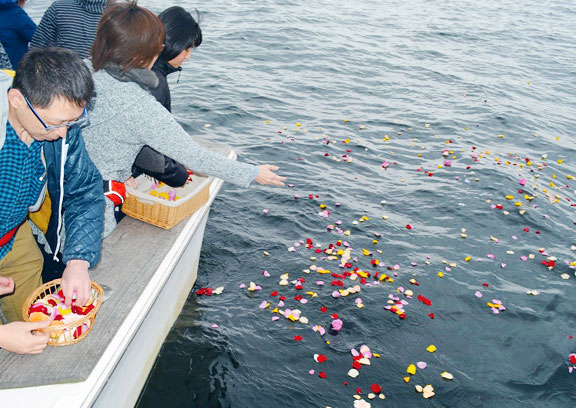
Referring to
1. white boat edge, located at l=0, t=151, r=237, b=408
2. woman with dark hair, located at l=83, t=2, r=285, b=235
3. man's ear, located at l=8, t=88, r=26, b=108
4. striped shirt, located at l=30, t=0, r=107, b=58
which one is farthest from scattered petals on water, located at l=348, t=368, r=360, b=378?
striped shirt, located at l=30, t=0, r=107, b=58

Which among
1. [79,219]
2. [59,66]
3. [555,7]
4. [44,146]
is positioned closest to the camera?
[59,66]

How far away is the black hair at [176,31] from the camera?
177 inches

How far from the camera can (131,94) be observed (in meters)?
3.66

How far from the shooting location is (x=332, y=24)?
19.6 metres

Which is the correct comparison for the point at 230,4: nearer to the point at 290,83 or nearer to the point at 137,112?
the point at 290,83

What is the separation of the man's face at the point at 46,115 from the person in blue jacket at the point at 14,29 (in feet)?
10.8

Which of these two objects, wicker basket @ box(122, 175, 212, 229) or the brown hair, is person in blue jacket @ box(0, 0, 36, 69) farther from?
the brown hair

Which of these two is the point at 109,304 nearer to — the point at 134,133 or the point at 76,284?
the point at 76,284

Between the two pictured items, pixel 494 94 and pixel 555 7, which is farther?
pixel 555 7

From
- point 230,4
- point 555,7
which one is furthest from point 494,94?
point 555,7

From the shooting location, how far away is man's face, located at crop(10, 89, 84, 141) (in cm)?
282

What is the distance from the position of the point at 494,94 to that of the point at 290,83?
540cm

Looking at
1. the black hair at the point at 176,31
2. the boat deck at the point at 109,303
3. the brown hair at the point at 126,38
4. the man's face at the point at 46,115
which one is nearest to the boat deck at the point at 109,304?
the boat deck at the point at 109,303

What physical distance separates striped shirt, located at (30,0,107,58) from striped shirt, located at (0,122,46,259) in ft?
9.53
